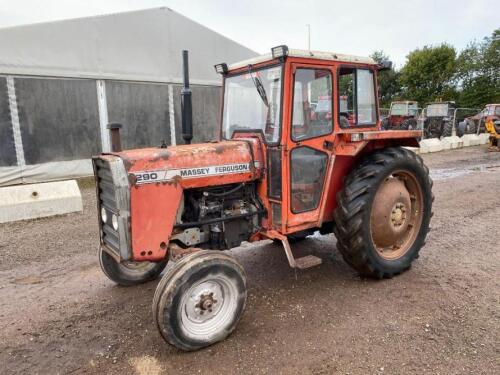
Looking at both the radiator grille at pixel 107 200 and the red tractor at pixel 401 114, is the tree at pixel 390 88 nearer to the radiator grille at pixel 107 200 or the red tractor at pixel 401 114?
the red tractor at pixel 401 114

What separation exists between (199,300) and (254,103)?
5.91 ft

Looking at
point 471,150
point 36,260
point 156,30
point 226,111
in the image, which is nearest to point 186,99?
point 226,111

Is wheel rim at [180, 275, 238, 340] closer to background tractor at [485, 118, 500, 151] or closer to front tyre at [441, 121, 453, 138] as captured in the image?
background tractor at [485, 118, 500, 151]

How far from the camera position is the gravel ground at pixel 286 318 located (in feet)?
8.31

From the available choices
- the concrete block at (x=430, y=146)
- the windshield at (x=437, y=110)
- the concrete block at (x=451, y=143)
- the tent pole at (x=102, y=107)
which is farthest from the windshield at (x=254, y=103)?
the windshield at (x=437, y=110)

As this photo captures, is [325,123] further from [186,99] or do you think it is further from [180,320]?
[180,320]

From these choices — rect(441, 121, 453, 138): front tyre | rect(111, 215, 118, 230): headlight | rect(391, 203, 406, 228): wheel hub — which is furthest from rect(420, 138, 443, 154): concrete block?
rect(111, 215, 118, 230): headlight

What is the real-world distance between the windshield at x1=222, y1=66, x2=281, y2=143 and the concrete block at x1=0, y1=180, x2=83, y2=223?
3.83 m

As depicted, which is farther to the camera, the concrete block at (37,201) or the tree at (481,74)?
the tree at (481,74)

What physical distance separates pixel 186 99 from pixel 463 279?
3.16m

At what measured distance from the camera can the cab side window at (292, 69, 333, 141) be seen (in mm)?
3186

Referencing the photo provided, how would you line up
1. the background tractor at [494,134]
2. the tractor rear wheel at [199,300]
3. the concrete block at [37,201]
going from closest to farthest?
the tractor rear wheel at [199,300]
the concrete block at [37,201]
the background tractor at [494,134]

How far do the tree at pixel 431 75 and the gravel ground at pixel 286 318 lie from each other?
29.7 meters

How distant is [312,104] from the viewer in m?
3.32
